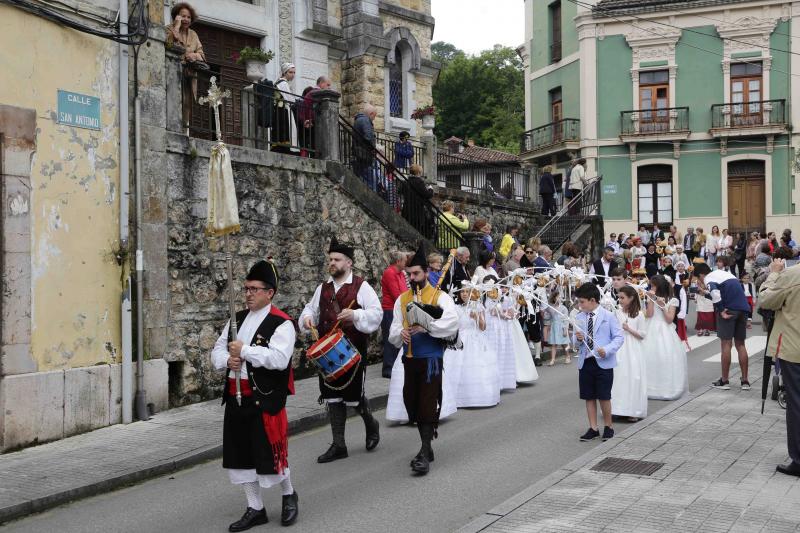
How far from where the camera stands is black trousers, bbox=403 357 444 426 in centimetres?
774

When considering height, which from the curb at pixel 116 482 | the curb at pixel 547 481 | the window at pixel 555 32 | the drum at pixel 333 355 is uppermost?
the window at pixel 555 32

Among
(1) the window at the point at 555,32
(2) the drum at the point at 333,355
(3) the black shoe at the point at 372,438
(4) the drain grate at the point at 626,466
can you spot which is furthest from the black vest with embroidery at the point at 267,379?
(1) the window at the point at 555,32

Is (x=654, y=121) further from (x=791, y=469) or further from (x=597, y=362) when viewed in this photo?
(x=791, y=469)

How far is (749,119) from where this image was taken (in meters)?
33.2

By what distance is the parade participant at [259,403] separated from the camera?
6098mm

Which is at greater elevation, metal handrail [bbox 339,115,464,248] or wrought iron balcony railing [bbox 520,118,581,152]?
wrought iron balcony railing [bbox 520,118,581,152]

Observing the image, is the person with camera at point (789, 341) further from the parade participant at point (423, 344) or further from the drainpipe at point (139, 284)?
the drainpipe at point (139, 284)

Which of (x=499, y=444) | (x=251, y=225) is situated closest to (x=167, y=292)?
(x=251, y=225)

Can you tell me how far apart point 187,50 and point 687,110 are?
26139mm

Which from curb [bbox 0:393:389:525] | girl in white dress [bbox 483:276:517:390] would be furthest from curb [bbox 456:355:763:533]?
curb [bbox 0:393:389:525]

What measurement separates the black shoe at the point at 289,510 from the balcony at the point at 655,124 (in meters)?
30.3

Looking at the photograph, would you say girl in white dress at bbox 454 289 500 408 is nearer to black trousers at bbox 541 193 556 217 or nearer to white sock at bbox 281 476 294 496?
white sock at bbox 281 476 294 496

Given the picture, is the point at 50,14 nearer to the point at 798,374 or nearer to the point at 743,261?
the point at 798,374

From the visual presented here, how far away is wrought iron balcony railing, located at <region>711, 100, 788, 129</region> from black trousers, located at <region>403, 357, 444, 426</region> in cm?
2911
